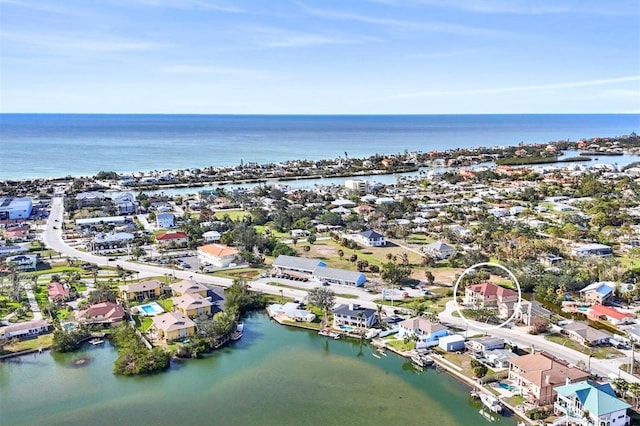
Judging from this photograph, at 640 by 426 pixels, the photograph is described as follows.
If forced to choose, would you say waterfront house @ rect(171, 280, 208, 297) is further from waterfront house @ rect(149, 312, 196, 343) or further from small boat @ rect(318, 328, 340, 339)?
small boat @ rect(318, 328, 340, 339)

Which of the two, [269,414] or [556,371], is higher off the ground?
[556,371]

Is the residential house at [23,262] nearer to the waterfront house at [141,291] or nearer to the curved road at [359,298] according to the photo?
the curved road at [359,298]

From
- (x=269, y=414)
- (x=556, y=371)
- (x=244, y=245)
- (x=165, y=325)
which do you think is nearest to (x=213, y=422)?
(x=269, y=414)

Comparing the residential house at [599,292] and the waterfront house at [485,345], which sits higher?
the residential house at [599,292]

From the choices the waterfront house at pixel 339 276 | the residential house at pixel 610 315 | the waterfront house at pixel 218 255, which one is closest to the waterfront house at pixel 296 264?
the waterfront house at pixel 339 276

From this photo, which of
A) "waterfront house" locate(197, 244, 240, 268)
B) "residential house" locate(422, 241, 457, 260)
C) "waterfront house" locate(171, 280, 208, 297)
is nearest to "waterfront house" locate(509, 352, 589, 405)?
"waterfront house" locate(171, 280, 208, 297)

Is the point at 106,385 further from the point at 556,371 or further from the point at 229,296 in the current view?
the point at 556,371
